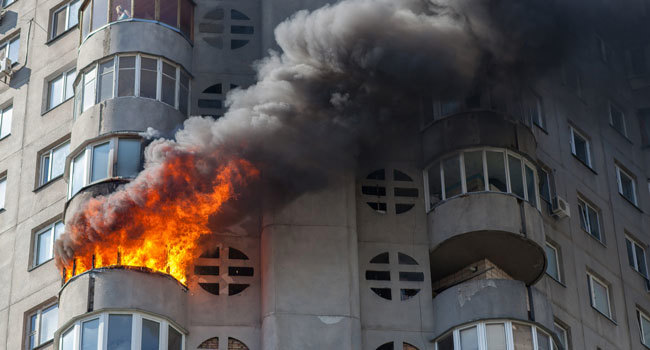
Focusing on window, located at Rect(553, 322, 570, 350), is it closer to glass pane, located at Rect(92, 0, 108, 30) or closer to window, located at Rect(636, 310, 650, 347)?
window, located at Rect(636, 310, 650, 347)

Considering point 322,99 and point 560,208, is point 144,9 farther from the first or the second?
point 560,208

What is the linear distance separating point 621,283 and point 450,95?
28.9 feet

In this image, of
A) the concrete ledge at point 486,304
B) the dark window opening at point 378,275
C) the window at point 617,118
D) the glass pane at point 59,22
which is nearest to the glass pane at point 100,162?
the glass pane at point 59,22

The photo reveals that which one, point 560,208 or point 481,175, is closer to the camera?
point 481,175

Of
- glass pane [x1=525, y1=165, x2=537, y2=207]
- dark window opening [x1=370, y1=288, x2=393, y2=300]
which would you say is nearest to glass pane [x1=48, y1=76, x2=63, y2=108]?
dark window opening [x1=370, y1=288, x2=393, y2=300]

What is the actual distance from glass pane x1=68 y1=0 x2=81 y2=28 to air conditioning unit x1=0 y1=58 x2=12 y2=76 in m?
2.34

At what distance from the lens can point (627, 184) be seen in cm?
4556

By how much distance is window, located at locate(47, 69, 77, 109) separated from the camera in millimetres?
39312

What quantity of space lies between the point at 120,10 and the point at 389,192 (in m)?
9.48

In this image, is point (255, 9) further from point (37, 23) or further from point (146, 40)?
point (37, 23)

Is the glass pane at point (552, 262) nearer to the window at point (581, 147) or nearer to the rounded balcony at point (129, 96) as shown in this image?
the window at point (581, 147)

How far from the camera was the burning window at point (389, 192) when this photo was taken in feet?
122

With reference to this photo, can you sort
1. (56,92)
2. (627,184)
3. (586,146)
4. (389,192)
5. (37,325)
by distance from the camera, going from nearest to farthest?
1. (37,325)
2. (389,192)
3. (56,92)
4. (586,146)
5. (627,184)

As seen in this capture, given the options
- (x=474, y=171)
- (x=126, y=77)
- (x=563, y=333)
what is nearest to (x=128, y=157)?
(x=126, y=77)
